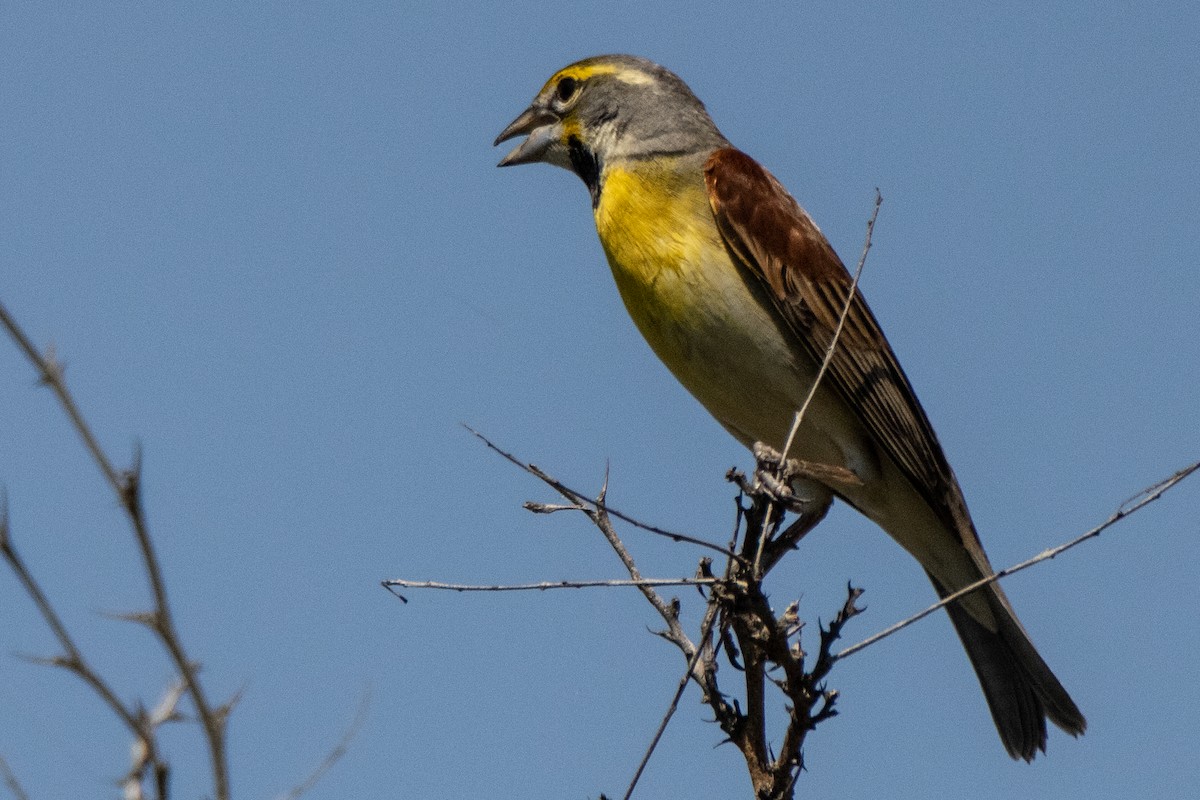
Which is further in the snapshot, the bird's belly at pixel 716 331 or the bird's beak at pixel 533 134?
the bird's beak at pixel 533 134

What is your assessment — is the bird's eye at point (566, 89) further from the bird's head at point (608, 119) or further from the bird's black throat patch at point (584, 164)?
the bird's black throat patch at point (584, 164)

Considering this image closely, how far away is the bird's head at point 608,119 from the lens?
6.45 m

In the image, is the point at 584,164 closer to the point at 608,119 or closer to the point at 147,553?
the point at 608,119

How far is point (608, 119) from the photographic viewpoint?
21.9ft

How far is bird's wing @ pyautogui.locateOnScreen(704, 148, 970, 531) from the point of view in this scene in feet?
19.1

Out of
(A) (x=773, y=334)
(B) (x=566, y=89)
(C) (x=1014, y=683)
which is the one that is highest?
(B) (x=566, y=89)

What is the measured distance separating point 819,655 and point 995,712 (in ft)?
7.79

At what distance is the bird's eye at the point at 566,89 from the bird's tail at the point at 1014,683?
3.11 meters

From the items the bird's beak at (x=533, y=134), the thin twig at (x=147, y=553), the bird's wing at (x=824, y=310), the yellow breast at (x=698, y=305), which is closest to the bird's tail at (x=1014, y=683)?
the bird's wing at (x=824, y=310)

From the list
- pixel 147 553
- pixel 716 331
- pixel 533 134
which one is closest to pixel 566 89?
pixel 533 134

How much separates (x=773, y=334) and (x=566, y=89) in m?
2.01

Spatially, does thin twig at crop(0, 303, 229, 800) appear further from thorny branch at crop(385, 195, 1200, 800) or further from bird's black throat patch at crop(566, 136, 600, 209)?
bird's black throat patch at crop(566, 136, 600, 209)

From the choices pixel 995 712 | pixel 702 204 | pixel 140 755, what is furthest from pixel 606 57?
pixel 140 755

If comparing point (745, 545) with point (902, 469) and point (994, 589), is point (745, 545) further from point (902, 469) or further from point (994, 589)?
point (994, 589)
